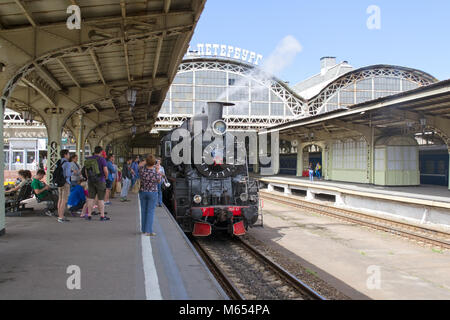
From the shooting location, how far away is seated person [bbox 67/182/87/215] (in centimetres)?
938

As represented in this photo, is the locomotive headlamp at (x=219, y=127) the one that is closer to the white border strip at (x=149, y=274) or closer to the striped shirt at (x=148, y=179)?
the striped shirt at (x=148, y=179)

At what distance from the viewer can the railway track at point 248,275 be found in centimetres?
604

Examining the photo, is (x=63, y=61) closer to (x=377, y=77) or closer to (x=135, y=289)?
(x=135, y=289)

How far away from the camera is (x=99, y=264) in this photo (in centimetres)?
497

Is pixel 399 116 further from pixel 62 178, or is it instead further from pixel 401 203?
pixel 62 178

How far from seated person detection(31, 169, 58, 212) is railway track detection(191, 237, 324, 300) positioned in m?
3.71

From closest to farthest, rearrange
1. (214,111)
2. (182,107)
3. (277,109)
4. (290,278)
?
(290,278)
(214,111)
(182,107)
(277,109)

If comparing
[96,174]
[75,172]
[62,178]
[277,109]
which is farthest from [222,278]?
[277,109]

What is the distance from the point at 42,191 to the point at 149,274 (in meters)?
5.70

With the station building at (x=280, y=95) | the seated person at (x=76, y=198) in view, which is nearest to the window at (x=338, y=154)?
the station building at (x=280, y=95)

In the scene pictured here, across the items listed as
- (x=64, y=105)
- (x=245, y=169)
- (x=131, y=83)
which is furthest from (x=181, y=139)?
(x=64, y=105)

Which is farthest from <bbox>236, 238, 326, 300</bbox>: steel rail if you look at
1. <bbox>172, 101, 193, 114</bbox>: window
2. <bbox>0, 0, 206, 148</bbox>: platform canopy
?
<bbox>172, 101, 193, 114</bbox>: window

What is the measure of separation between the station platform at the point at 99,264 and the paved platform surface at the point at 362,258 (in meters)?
3.11
